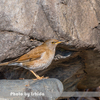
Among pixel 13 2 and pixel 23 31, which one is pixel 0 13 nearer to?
pixel 13 2

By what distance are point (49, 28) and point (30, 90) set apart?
1.56 m

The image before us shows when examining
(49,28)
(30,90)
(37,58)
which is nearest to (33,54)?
(37,58)

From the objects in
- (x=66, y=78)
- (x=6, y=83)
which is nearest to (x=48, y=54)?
(x=6, y=83)

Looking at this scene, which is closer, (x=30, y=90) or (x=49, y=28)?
(x=30, y=90)

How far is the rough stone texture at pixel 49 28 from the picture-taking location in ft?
11.0

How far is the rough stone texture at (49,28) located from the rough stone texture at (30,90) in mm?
809

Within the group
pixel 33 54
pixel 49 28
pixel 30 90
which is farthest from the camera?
pixel 49 28

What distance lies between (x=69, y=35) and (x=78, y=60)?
147cm

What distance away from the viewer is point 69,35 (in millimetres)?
3865

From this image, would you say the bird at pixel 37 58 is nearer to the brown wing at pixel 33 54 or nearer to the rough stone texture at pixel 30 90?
the brown wing at pixel 33 54

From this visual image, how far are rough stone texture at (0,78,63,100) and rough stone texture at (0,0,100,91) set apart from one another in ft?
2.66

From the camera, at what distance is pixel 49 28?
A: 378 centimetres

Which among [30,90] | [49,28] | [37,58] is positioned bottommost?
[30,90]

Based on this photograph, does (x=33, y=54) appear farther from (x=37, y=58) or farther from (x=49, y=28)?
(x=49, y=28)
